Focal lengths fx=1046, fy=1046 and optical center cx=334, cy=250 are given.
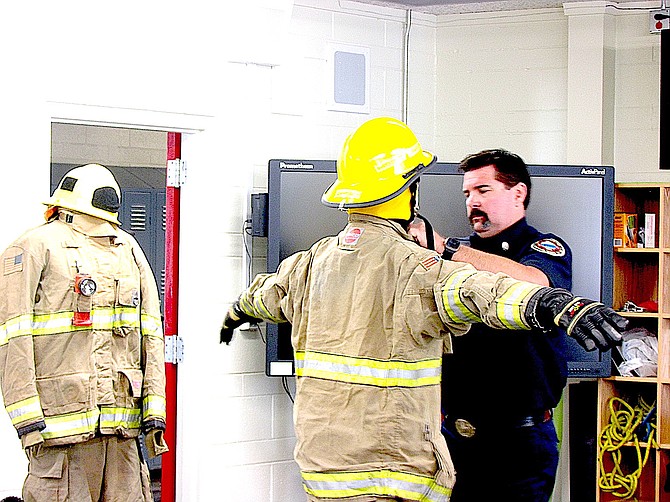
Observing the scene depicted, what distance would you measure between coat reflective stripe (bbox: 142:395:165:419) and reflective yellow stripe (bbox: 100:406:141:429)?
36mm

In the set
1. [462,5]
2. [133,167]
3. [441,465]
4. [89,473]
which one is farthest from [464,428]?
[133,167]

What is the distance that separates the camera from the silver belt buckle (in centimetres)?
378

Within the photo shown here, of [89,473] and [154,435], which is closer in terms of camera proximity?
[89,473]

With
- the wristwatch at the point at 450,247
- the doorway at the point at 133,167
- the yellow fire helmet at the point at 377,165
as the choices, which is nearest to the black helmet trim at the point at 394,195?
the yellow fire helmet at the point at 377,165

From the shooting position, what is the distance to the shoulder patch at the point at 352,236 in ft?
8.82

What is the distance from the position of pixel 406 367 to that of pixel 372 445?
8.4 inches

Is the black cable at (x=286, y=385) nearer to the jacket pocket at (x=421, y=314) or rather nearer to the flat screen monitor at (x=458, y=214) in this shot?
the flat screen monitor at (x=458, y=214)

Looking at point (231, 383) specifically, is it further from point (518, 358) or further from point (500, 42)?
point (500, 42)

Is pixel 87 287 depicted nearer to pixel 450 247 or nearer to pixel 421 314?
pixel 450 247

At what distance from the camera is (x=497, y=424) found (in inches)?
147

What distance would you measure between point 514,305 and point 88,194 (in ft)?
6.27

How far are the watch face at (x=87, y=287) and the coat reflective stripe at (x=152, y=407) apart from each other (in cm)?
44

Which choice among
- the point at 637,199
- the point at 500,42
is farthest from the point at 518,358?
the point at 500,42

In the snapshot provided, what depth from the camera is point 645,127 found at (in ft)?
17.2
